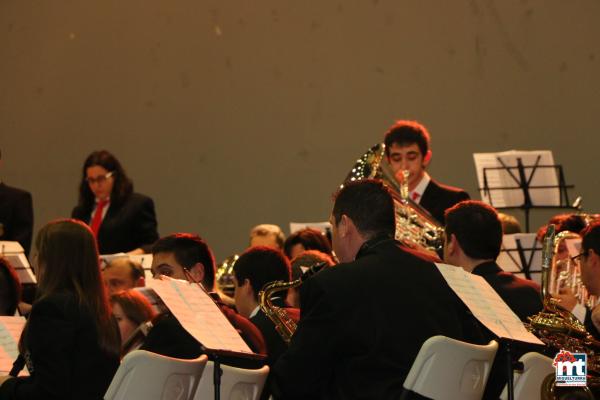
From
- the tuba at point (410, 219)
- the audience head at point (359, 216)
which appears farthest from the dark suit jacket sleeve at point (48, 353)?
the tuba at point (410, 219)

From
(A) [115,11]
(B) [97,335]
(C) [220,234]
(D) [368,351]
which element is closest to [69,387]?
(B) [97,335]

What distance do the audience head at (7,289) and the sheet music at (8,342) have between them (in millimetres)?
764

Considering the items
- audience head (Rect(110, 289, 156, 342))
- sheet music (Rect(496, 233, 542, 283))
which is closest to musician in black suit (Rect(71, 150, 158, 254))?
sheet music (Rect(496, 233, 542, 283))

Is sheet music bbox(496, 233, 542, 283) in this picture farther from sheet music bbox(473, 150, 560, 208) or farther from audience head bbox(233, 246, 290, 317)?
audience head bbox(233, 246, 290, 317)

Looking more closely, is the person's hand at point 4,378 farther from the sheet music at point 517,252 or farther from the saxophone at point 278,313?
the sheet music at point 517,252

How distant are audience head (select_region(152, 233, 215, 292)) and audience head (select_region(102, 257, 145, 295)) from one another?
1.21m

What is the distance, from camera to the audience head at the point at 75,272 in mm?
3676

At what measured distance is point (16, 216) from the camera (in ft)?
23.4

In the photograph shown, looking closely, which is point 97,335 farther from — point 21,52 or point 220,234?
point 21,52

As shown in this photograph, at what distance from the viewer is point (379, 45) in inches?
340

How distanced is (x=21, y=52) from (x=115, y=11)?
37.6 inches

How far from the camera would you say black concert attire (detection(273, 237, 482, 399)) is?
A: 10.1 ft

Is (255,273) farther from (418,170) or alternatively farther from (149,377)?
(418,170)

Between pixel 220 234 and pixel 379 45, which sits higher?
pixel 379 45
